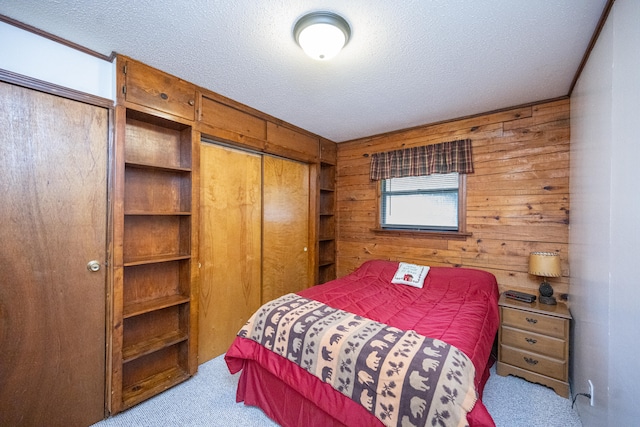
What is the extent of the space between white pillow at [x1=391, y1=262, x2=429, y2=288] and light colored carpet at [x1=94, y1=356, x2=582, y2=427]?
946mm

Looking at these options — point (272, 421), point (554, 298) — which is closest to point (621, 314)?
point (554, 298)

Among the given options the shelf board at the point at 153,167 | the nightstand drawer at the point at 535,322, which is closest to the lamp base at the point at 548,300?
the nightstand drawer at the point at 535,322

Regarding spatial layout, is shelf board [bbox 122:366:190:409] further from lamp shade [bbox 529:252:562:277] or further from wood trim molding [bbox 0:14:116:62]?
lamp shade [bbox 529:252:562:277]

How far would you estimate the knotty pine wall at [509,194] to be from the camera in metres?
2.29

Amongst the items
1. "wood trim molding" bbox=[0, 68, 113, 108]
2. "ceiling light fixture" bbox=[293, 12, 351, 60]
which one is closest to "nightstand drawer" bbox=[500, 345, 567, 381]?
"ceiling light fixture" bbox=[293, 12, 351, 60]

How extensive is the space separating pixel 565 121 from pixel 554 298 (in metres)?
1.56

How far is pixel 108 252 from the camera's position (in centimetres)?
173

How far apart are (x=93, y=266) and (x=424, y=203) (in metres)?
3.09

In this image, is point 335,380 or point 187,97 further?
point 187,97

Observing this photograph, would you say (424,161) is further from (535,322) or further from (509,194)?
(535,322)

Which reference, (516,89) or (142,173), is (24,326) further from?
(516,89)

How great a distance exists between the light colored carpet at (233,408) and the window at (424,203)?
1.45m

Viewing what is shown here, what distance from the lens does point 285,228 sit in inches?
125

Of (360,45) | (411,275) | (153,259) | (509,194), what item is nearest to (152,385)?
(153,259)
